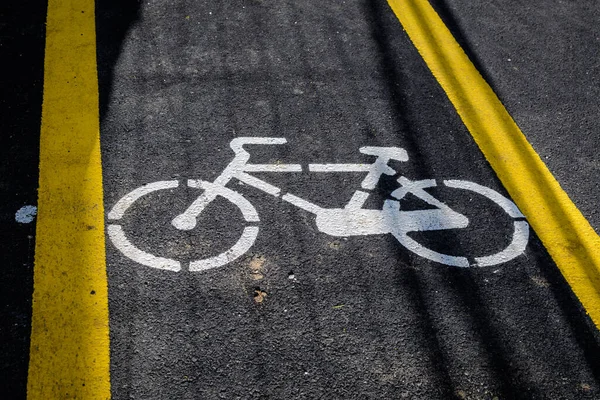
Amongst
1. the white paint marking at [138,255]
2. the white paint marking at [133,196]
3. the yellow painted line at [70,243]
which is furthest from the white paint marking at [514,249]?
the yellow painted line at [70,243]

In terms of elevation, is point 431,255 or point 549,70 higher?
point 549,70

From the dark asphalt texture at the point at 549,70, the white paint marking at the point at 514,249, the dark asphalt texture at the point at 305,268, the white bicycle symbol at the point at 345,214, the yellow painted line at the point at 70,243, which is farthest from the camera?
the dark asphalt texture at the point at 549,70

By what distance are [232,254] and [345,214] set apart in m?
0.75

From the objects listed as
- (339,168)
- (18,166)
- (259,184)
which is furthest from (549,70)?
(18,166)

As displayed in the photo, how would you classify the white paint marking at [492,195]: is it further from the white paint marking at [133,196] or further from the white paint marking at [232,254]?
the white paint marking at [133,196]

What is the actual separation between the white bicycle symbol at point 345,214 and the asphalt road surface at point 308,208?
0.06ft

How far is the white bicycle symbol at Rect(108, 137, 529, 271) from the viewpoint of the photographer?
357 centimetres

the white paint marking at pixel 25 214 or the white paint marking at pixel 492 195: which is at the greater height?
the white paint marking at pixel 492 195

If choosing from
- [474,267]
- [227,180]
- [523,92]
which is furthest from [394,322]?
[523,92]

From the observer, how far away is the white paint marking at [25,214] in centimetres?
359

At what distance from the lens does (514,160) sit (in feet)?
14.5

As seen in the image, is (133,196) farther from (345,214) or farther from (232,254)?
(345,214)

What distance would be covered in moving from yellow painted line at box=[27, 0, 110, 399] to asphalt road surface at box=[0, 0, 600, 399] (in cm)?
7

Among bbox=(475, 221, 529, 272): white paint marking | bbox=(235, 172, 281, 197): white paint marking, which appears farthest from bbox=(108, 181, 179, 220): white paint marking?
bbox=(475, 221, 529, 272): white paint marking
